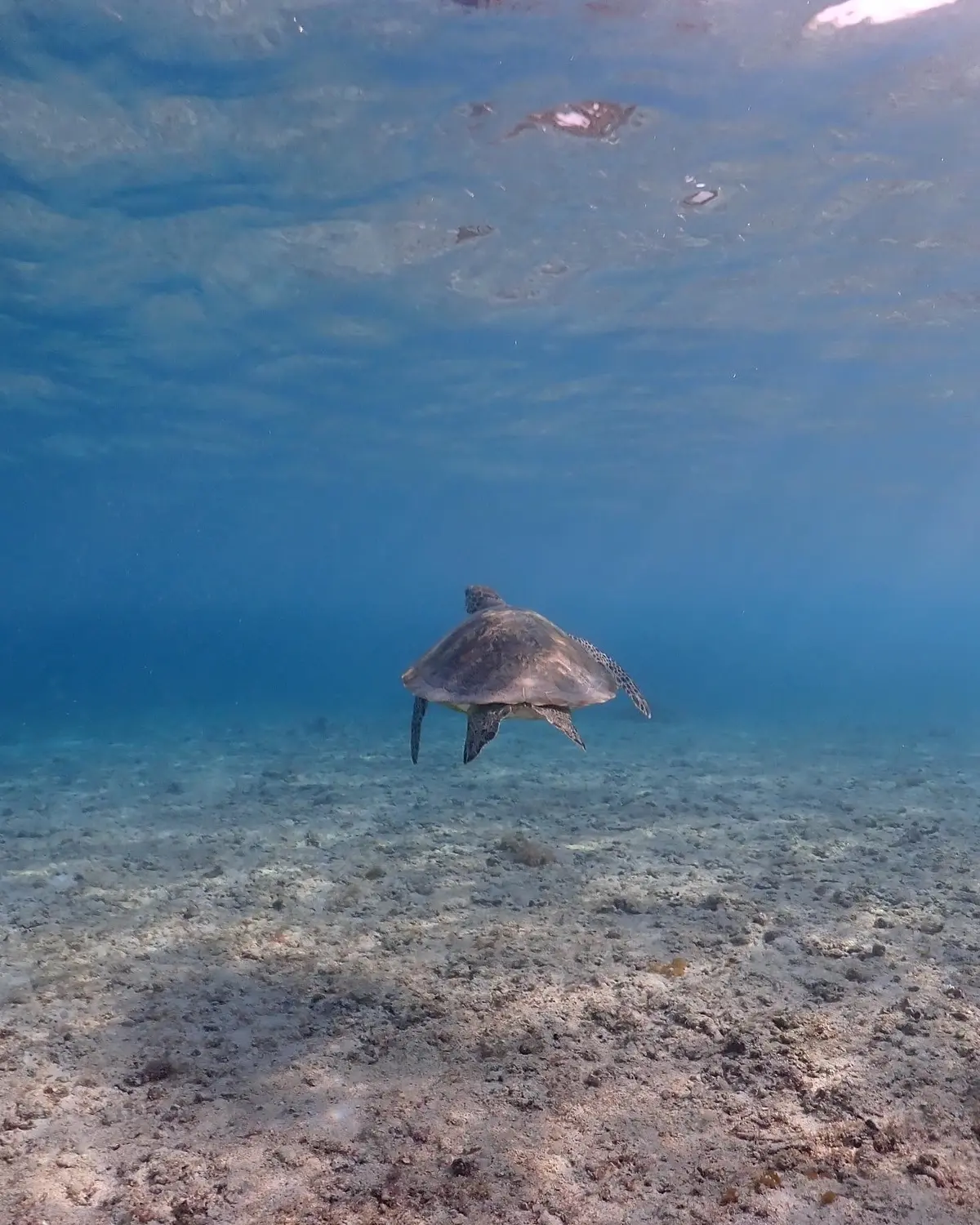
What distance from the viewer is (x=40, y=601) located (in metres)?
186

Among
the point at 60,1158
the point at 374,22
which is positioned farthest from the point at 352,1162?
the point at 374,22

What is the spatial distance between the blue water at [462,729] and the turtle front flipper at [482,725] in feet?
6.15

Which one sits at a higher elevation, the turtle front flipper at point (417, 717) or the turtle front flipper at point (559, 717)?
the turtle front flipper at point (559, 717)

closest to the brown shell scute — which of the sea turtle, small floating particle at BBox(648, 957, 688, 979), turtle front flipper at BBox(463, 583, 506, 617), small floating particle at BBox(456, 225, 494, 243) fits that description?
the sea turtle

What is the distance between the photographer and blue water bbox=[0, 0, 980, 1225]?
4367mm

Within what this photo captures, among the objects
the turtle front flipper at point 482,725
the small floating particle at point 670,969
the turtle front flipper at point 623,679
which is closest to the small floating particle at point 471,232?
the turtle front flipper at point 623,679

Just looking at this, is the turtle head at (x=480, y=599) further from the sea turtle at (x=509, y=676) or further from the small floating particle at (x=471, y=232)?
the small floating particle at (x=471, y=232)

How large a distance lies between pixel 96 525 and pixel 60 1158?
73.2 meters

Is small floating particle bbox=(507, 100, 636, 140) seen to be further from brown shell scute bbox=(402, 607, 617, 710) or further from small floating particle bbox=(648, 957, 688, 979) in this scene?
small floating particle bbox=(648, 957, 688, 979)

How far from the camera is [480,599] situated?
8422 millimetres

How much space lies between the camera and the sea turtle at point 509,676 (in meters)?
6.30

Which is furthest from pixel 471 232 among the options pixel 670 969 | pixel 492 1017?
pixel 492 1017

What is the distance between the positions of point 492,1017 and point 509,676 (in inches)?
100

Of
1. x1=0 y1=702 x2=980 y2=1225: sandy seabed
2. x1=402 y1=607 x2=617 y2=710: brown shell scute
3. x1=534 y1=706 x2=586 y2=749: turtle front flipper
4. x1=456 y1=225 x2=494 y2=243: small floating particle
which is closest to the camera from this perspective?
x1=0 y1=702 x2=980 y2=1225: sandy seabed
